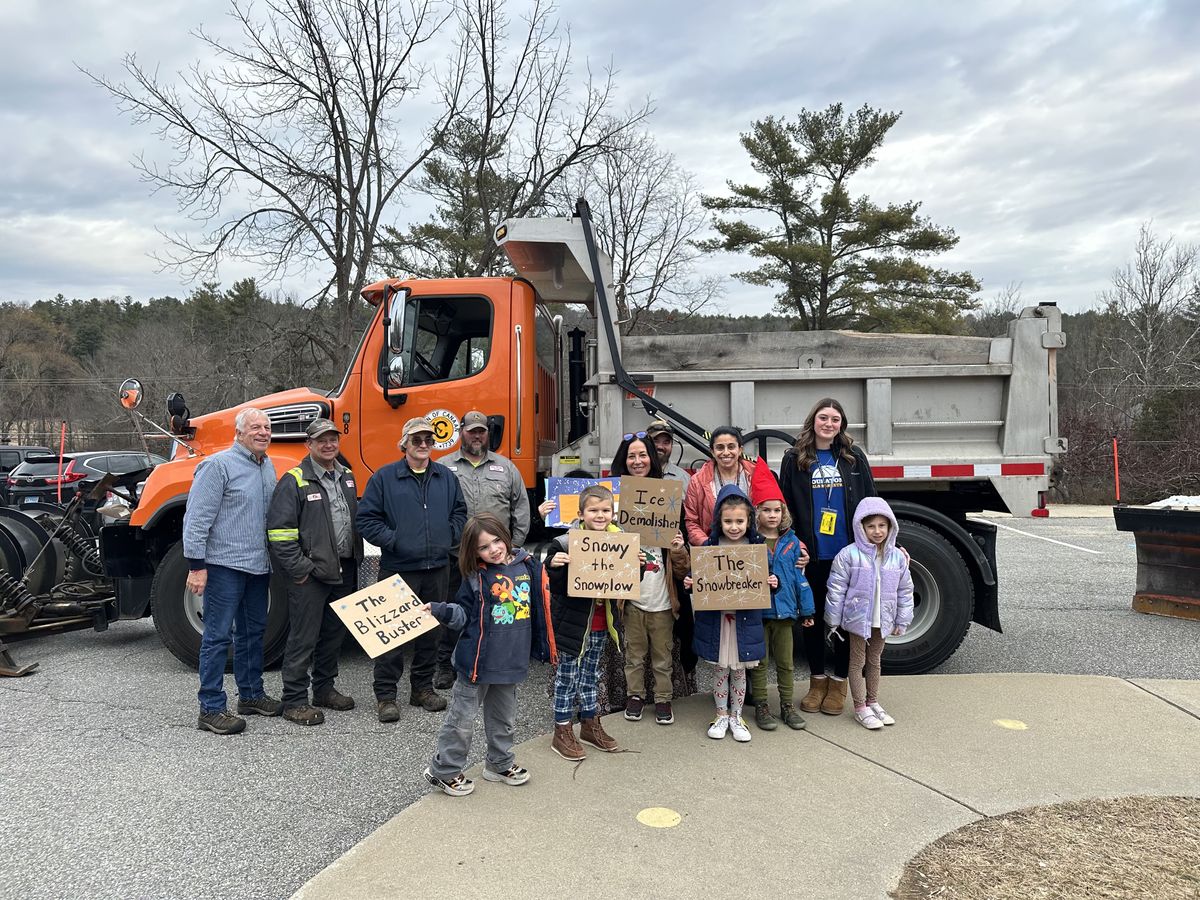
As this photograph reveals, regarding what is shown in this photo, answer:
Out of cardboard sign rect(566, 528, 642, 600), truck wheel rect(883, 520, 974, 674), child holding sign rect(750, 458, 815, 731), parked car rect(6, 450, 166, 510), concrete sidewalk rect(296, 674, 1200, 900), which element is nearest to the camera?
concrete sidewalk rect(296, 674, 1200, 900)

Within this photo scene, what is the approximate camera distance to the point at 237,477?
4.60 m

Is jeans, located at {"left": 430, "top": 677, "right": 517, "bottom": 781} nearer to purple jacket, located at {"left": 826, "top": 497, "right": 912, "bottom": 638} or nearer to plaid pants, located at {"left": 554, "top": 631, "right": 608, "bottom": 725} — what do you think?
plaid pants, located at {"left": 554, "top": 631, "right": 608, "bottom": 725}

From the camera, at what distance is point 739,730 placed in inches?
164

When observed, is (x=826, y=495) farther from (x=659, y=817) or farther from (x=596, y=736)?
(x=659, y=817)

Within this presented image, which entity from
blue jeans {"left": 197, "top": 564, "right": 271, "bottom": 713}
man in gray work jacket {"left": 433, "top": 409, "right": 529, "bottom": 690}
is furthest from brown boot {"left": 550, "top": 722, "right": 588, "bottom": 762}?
blue jeans {"left": 197, "top": 564, "right": 271, "bottom": 713}

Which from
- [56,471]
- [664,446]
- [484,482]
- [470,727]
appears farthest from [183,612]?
[56,471]

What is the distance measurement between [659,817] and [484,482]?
7.77ft

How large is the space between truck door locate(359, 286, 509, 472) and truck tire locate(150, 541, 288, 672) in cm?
117

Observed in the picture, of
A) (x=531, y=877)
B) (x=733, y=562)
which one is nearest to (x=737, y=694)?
(x=733, y=562)

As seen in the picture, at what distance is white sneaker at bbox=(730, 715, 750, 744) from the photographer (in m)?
4.13

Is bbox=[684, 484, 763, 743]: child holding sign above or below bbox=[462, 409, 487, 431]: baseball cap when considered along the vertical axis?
below

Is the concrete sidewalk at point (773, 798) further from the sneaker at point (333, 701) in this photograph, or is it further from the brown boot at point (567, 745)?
the sneaker at point (333, 701)

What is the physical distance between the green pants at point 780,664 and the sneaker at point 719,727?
247mm

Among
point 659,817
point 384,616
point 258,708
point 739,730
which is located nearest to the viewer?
point 659,817
